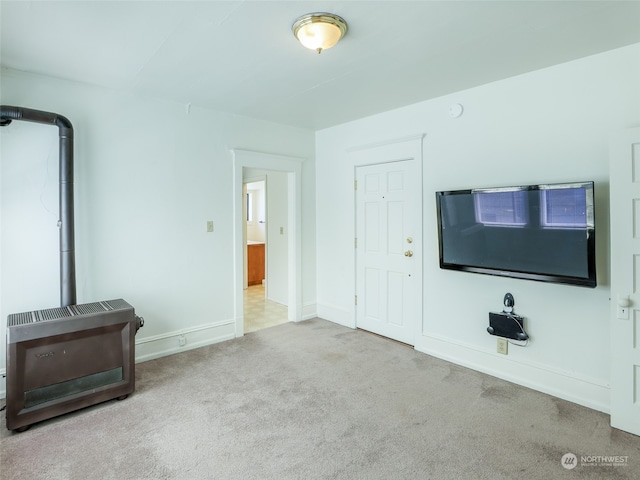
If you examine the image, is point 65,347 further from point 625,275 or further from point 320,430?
point 625,275

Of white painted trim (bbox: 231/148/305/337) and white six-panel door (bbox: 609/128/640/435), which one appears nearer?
white six-panel door (bbox: 609/128/640/435)

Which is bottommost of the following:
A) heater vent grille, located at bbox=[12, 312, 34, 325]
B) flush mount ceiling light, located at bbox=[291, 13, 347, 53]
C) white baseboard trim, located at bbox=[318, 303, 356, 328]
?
white baseboard trim, located at bbox=[318, 303, 356, 328]

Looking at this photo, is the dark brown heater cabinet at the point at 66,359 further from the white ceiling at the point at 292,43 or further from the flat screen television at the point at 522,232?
the flat screen television at the point at 522,232

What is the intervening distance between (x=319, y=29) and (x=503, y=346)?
2680 mm

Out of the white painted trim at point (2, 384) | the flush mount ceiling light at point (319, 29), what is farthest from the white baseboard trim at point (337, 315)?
the white painted trim at point (2, 384)

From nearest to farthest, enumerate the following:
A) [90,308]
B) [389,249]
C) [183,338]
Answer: [90,308], [183,338], [389,249]

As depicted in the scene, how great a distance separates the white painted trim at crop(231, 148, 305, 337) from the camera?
12.3 ft

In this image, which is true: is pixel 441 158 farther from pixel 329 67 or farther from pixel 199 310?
pixel 199 310

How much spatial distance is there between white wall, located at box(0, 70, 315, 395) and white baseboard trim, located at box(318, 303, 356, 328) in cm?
123

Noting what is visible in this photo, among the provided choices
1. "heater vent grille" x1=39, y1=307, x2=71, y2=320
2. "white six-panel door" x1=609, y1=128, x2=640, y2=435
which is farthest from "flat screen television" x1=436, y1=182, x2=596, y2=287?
"heater vent grille" x1=39, y1=307, x2=71, y2=320

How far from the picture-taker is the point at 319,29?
1932mm

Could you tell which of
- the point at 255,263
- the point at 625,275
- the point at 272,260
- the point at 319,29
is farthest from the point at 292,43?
the point at 255,263

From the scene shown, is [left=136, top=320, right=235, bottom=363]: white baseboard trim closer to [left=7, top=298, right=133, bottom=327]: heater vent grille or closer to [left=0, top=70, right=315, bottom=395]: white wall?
[left=0, top=70, right=315, bottom=395]: white wall

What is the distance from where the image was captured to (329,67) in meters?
2.53
